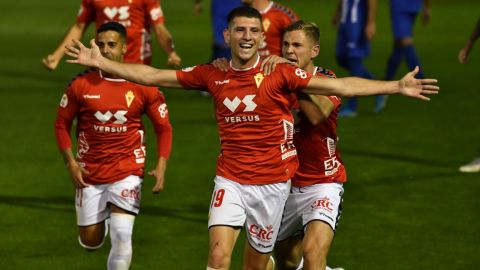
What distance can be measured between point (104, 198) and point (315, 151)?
1.91m

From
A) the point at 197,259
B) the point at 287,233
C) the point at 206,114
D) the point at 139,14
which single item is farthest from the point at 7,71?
the point at 287,233

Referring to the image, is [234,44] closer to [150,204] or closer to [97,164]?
[97,164]

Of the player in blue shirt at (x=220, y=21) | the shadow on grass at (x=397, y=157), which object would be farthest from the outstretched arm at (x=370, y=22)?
the shadow on grass at (x=397, y=157)

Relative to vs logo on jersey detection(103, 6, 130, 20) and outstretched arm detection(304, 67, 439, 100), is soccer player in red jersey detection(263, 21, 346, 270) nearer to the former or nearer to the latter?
outstretched arm detection(304, 67, 439, 100)

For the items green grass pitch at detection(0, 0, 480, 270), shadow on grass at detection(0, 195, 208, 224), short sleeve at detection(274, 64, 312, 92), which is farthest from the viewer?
shadow on grass at detection(0, 195, 208, 224)

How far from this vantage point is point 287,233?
9.29 m

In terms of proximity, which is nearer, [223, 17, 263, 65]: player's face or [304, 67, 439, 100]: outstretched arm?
[304, 67, 439, 100]: outstretched arm

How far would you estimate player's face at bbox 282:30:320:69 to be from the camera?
29.3 feet

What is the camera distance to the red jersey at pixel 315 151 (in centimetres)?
906

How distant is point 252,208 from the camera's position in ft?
27.8

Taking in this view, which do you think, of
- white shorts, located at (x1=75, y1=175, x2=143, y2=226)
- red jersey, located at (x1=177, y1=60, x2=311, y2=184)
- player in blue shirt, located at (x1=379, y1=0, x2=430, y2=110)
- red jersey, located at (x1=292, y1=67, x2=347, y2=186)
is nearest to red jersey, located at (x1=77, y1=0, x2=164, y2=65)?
white shorts, located at (x1=75, y1=175, x2=143, y2=226)

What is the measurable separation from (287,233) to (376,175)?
5.26 meters

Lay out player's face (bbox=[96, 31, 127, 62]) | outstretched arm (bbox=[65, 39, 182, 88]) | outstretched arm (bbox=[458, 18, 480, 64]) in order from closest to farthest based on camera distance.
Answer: outstretched arm (bbox=[65, 39, 182, 88]), player's face (bbox=[96, 31, 127, 62]), outstretched arm (bbox=[458, 18, 480, 64])

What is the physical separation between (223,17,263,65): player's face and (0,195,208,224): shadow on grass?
4.13m
